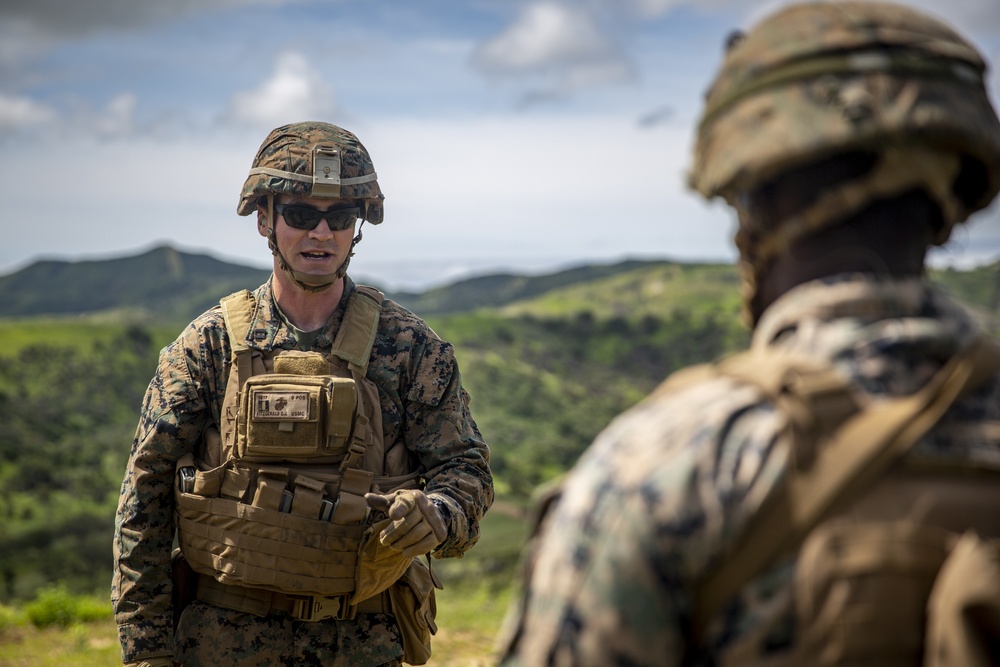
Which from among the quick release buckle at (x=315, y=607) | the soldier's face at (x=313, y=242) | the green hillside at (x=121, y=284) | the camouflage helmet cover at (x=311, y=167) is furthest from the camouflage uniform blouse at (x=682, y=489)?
the green hillside at (x=121, y=284)

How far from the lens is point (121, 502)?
13.9ft

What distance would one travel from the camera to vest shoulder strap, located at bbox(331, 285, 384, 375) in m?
4.34

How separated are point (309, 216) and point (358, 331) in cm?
55

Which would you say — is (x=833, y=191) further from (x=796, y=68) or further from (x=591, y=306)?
(x=591, y=306)

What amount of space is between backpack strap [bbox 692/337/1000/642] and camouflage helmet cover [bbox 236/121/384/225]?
10.2ft

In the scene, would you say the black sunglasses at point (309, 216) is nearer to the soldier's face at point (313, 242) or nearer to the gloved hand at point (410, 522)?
the soldier's face at point (313, 242)

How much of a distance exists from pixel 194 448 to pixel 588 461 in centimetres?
288

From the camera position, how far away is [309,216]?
452 centimetres

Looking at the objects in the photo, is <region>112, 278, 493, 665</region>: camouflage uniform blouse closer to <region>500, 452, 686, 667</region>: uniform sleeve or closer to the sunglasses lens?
the sunglasses lens

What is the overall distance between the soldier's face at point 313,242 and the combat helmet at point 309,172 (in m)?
0.03

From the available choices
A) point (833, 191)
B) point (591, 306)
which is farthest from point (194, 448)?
point (591, 306)

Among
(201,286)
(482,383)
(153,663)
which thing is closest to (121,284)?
(201,286)

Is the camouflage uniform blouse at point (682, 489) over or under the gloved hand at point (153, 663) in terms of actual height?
over

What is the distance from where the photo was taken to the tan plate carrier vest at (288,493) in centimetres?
412
